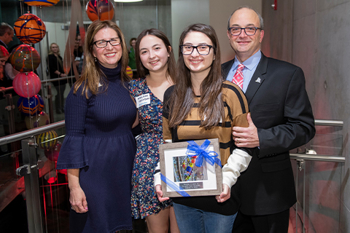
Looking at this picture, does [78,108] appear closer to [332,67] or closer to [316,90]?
[332,67]

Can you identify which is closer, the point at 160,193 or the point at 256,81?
the point at 160,193

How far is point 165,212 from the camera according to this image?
2.02 meters

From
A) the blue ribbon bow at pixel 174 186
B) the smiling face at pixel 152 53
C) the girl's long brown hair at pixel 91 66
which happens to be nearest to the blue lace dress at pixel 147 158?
the smiling face at pixel 152 53

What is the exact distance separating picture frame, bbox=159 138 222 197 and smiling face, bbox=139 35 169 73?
73 cm

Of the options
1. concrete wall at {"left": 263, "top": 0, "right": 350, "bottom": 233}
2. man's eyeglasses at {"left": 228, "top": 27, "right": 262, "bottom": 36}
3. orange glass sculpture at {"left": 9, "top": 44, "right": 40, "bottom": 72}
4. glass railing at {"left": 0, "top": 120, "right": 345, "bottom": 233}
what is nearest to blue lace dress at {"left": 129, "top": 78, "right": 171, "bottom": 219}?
man's eyeglasses at {"left": 228, "top": 27, "right": 262, "bottom": 36}

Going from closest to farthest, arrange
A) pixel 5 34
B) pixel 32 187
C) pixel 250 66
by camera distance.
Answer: pixel 250 66 < pixel 32 187 < pixel 5 34

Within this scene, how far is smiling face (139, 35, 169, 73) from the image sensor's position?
6.68 feet

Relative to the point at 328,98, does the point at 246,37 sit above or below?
above

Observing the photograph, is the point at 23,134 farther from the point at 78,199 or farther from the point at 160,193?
the point at 160,193

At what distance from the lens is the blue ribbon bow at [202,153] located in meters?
1.44

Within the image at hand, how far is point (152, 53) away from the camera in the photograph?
80.2 inches

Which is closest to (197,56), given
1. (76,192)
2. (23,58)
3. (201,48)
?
(201,48)

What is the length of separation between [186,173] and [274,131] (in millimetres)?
542

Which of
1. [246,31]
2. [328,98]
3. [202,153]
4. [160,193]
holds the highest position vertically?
[246,31]
